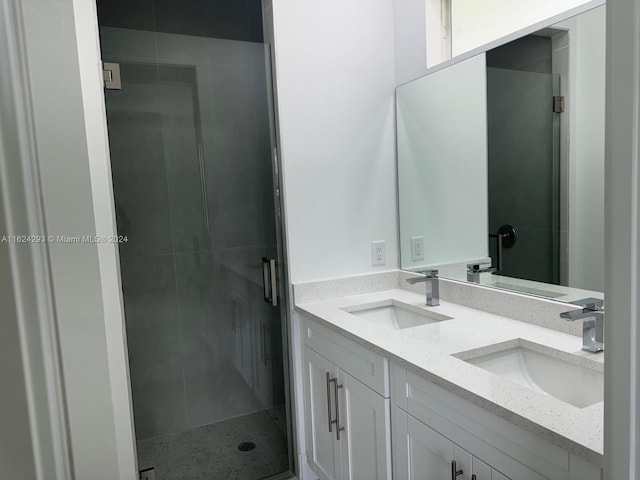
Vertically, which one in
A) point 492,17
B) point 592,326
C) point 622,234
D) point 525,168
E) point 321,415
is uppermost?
point 492,17

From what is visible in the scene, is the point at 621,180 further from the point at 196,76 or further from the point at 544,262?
the point at 196,76

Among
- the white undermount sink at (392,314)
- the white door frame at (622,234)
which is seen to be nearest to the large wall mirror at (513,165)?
the white undermount sink at (392,314)

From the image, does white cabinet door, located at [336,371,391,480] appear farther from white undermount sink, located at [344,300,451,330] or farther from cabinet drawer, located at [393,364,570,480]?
white undermount sink, located at [344,300,451,330]

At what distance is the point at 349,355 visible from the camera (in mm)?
1644

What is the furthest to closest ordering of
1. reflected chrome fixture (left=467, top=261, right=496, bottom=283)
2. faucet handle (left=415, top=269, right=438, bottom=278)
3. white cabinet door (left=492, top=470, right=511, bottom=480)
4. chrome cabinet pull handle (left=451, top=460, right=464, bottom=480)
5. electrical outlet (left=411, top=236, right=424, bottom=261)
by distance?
1. electrical outlet (left=411, top=236, right=424, bottom=261)
2. faucet handle (left=415, top=269, right=438, bottom=278)
3. reflected chrome fixture (left=467, top=261, right=496, bottom=283)
4. chrome cabinet pull handle (left=451, top=460, right=464, bottom=480)
5. white cabinet door (left=492, top=470, right=511, bottom=480)

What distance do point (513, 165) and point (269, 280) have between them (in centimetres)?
113

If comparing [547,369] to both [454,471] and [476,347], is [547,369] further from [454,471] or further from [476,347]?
[454,471]

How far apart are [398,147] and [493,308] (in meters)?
0.91

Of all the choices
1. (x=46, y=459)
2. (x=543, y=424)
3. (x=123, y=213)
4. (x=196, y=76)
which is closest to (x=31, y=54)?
(x=46, y=459)

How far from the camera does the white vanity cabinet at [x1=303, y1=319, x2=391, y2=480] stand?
4.91 ft

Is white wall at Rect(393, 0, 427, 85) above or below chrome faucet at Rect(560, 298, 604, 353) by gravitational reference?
above

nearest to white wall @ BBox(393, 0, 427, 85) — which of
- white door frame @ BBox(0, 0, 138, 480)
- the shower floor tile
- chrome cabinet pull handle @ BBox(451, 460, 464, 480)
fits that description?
chrome cabinet pull handle @ BBox(451, 460, 464, 480)

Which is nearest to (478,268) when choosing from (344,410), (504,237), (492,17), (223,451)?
(504,237)

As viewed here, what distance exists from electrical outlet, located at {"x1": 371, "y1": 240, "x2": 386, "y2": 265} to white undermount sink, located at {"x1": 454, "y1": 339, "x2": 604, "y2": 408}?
0.88 m
